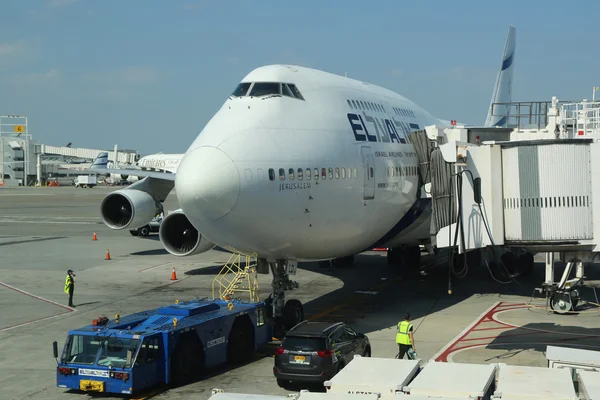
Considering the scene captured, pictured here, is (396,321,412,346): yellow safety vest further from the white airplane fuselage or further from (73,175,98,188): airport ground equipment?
(73,175,98,188): airport ground equipment

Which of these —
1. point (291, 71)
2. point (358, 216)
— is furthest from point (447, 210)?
point (291, 71)

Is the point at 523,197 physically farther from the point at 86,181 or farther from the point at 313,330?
the point at 86,181

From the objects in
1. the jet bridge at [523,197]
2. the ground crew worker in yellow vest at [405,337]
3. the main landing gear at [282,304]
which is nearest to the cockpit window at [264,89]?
the main landing gear at [282,304]

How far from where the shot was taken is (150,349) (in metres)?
16.6

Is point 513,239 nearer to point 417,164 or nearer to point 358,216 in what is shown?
point 358,216

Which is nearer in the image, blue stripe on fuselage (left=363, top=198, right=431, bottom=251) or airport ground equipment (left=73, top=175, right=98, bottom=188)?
blue stripe on fuselage (left=363, top=198, right=431, bottom=251)

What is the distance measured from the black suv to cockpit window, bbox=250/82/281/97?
6587mm

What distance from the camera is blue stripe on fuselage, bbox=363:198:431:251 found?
2534 cm

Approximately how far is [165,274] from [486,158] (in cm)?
1905

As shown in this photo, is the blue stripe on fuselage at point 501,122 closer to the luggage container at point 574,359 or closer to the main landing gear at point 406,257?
the main landing gear at point 406,257

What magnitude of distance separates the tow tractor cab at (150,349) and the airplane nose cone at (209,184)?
2486 millimetres

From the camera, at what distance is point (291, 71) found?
72.2 feet

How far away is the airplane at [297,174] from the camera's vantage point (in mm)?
18734

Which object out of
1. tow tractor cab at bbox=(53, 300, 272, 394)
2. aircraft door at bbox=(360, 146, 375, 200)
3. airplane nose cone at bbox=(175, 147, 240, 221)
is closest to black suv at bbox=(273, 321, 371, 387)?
tow tractor cab at bbox=(53, 300, 272, 394)
